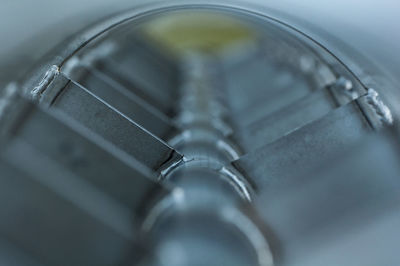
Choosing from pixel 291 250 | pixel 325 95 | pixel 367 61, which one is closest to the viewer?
pixel 291 250

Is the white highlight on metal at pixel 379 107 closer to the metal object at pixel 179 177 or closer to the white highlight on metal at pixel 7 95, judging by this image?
the metal object at pixel 179 177

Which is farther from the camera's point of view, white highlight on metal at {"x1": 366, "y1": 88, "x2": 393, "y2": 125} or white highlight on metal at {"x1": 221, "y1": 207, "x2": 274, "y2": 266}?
white highlight on metal at {"x1": 366, "y1": 88, "x2": 393, "y2": 125}

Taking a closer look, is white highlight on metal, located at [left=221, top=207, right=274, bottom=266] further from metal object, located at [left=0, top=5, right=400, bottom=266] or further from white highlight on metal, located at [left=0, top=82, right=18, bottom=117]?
white highlight on metal, located at [left=0, top=82, right=18, bottom=117]

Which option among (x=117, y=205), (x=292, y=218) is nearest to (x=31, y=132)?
(x=117, y=205)

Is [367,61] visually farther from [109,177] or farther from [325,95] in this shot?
[109,177]

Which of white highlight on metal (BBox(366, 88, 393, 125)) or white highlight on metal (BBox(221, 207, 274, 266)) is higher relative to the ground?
white highlight on metal (BBox(366, 88, 393, 125))

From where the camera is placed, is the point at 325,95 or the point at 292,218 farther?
the point at 325,95

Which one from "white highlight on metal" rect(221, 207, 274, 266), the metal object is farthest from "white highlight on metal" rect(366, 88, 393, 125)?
"white highlight on metal" rect(221, 207, 274, 266)

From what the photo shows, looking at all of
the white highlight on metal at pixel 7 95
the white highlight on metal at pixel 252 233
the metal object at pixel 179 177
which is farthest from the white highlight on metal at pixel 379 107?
the white highlight on metal at pixel 7 95

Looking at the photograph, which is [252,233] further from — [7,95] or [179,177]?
[7,95]

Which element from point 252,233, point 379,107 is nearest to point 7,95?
point 252,233

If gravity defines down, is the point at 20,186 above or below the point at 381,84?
below
